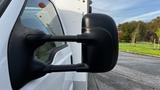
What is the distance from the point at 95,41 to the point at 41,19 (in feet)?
3.32

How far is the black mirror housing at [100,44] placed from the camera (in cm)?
160

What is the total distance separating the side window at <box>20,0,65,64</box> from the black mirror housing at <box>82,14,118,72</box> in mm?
346

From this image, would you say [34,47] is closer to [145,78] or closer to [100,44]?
[100,44]

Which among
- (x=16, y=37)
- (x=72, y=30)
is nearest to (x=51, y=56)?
(x=16, y=37)

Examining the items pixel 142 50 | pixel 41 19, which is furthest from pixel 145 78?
pixel 142 50

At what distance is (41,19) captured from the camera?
2.52m

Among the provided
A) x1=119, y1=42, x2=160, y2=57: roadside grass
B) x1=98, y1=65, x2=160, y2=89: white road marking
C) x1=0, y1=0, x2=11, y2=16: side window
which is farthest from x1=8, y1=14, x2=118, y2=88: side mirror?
x1=119, y1=42, x2=160, y2=57: roadside grass

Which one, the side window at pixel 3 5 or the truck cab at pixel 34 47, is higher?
the side window at pixel 3 5

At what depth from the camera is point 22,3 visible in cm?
180

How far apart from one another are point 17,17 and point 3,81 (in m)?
0.39

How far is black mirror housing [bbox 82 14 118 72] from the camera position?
5.24 feet

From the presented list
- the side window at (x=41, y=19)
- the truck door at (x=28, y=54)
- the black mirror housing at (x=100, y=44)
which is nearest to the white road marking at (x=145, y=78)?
the side window at (x=41, y=19)

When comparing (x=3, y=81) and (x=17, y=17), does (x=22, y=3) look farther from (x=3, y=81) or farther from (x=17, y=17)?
(x=3, y=81)

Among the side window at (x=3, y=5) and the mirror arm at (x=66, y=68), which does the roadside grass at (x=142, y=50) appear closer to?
the mirror arm at (x=66, y=68)
